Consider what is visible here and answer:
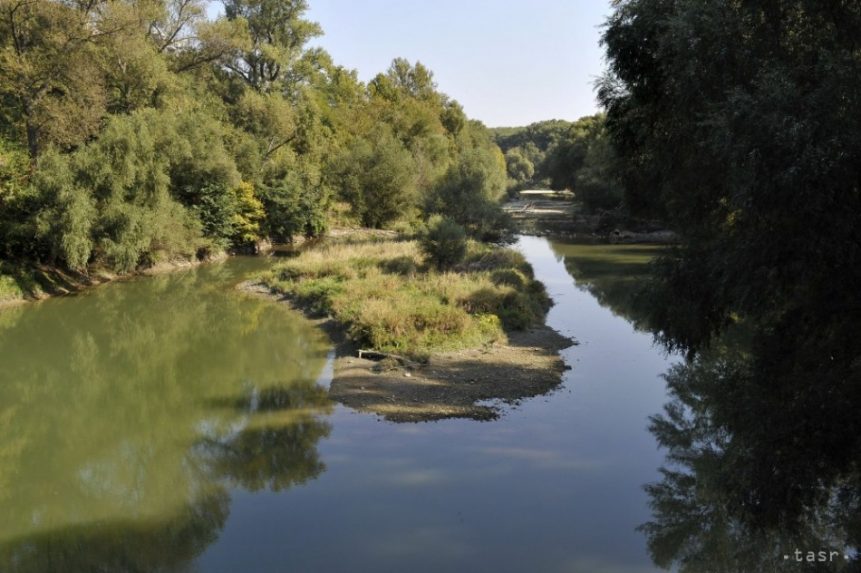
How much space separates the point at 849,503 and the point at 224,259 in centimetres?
4001

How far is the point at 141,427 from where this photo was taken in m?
14.7

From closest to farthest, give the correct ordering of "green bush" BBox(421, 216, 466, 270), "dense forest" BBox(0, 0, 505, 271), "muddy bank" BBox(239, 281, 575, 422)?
"muddy bank" BBox(239, 281, 575, 422)
"dense forest" BBox(0, 0, 505, 271)
"green bush" BBox(421, 216, 466, 270)

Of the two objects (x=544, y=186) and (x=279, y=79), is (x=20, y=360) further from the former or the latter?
(x=544, y=186)

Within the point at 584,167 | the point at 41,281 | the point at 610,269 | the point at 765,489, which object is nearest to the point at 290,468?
the point at 765,489

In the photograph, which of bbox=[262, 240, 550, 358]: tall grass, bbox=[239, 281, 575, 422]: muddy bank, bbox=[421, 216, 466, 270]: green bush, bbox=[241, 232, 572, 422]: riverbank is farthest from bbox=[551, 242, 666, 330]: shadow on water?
bbox=[421, 216, 466, 270]: green bush

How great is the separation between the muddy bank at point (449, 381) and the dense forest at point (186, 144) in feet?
55.4

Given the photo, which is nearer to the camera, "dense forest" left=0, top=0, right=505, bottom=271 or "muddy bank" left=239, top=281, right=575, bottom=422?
"muddy bank" left=239, top=281, right=575, bottom=422

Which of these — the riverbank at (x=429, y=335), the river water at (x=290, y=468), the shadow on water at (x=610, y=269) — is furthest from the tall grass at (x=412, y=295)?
the shadow on water at (x=610, y=269)

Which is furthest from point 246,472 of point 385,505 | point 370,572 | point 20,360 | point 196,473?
point 20,360

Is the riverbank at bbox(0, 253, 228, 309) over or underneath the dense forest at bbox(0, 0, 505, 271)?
underneath

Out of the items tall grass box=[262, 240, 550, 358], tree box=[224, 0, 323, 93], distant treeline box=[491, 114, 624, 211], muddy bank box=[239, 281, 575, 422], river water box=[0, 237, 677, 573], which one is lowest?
river water box=[0, 237, 677, 573]

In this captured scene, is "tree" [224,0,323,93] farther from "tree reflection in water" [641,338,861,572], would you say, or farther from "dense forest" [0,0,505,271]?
"tree reflection in water" [641,338,861,572]

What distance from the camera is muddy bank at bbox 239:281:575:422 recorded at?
49.2 ft

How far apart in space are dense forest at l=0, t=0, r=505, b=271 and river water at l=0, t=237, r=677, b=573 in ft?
31.9
